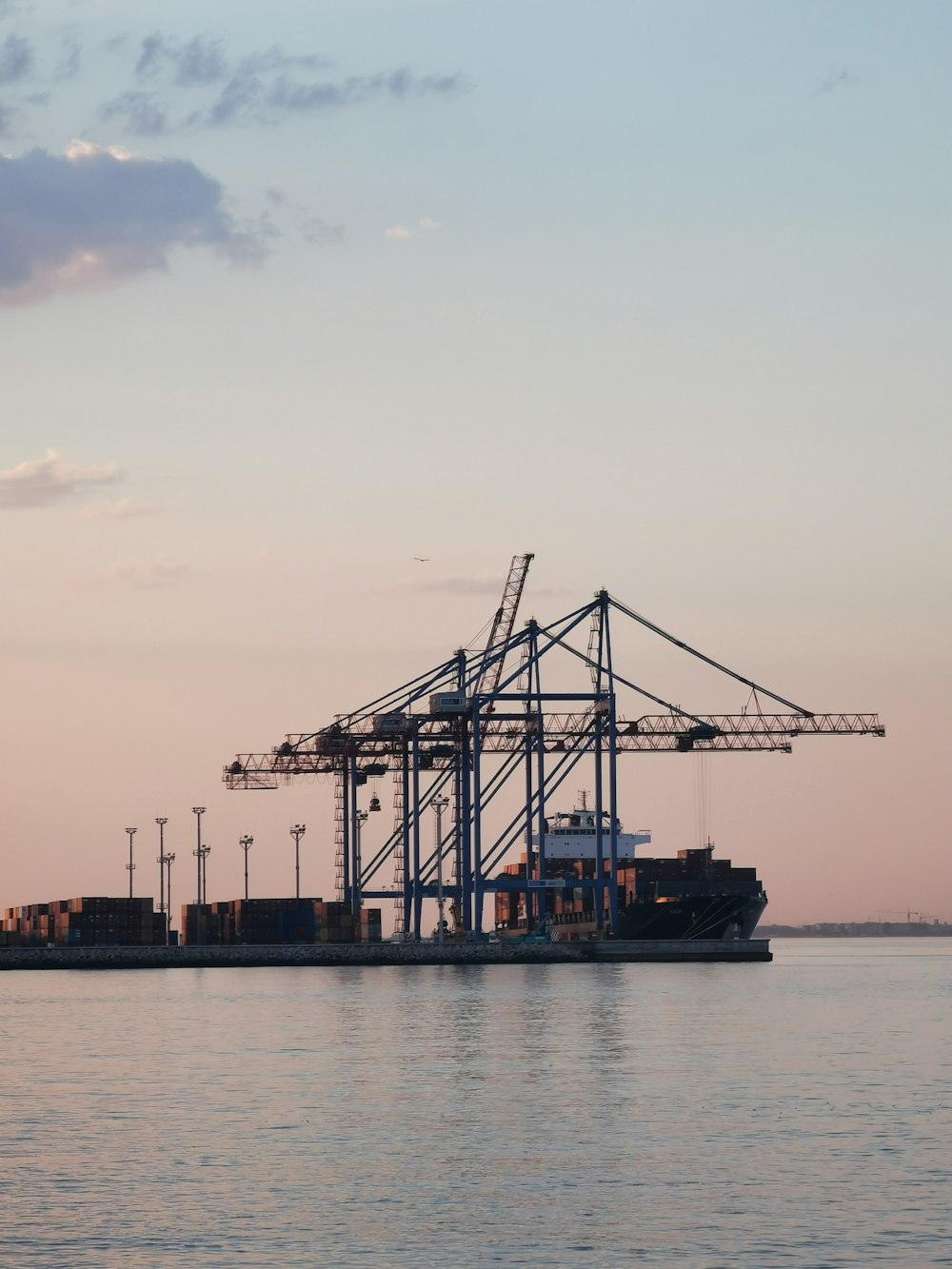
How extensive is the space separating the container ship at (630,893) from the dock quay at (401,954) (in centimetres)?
161

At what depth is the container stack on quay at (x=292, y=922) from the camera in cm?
13275

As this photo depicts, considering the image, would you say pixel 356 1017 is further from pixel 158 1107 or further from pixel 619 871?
pixel 619 871

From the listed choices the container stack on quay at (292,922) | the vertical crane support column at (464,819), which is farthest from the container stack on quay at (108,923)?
the vertical crane support column at (464,819)

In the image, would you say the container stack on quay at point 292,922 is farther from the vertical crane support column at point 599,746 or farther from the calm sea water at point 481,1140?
the calm sea water at point 481,1140

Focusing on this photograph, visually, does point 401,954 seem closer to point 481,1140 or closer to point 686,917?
point 686,917

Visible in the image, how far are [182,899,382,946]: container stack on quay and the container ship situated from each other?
11594mm

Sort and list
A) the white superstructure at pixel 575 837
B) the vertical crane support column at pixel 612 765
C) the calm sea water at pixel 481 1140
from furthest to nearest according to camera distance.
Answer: the white superstructure at pixel 575 837 < the vertical crane support column at pixel 612 765 < the calm sea water at pixel 481 1140

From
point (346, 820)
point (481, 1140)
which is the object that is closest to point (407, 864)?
point (346, 820)

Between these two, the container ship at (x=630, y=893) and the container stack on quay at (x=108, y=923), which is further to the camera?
the container stack on quay at (x=108, y=923)

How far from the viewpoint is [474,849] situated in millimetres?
117250

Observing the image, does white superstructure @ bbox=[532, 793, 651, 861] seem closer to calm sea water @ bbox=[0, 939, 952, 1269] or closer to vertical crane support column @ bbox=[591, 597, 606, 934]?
vertical crane support column @ bbox=[591, 597, 606, 934]

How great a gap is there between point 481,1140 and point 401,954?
8504cm

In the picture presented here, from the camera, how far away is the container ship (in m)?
124

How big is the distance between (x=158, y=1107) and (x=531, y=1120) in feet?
28.1
